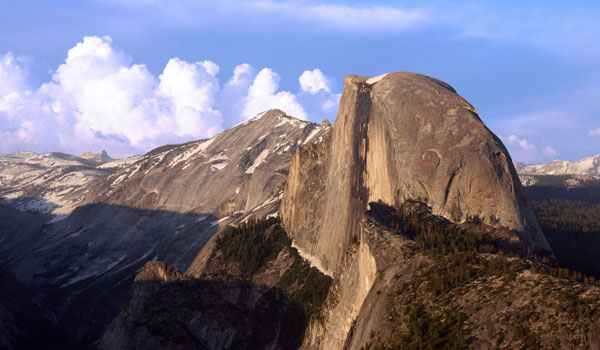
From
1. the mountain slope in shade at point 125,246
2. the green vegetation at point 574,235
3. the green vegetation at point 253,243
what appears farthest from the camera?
the mountain slope in shade at point 125,246

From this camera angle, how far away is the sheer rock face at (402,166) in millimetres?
66750

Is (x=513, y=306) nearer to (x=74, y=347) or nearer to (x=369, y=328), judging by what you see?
(x=369, y=328)

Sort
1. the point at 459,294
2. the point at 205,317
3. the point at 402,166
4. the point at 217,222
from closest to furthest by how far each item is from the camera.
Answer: the point at 459,294 < the point at 402,166 < the point at 205,317 < the point at 217,222

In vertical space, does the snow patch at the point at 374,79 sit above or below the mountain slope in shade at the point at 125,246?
above

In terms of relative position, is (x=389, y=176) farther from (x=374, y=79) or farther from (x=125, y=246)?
(x=125, y=246)

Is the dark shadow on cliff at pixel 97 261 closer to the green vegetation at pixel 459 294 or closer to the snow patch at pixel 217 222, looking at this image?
the snow patch at pixel 217 222

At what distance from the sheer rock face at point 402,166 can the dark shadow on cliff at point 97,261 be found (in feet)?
232

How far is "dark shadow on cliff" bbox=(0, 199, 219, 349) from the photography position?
5615 inches

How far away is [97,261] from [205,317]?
10375cm

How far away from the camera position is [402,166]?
74.0 meters

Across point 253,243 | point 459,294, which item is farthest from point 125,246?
point 459,294

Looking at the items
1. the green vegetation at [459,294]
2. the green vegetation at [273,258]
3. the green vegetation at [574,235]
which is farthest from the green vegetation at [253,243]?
the green vegetation at [574,235]

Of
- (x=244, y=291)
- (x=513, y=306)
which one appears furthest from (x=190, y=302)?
(x=513, y=306)

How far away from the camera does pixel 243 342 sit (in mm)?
82125
